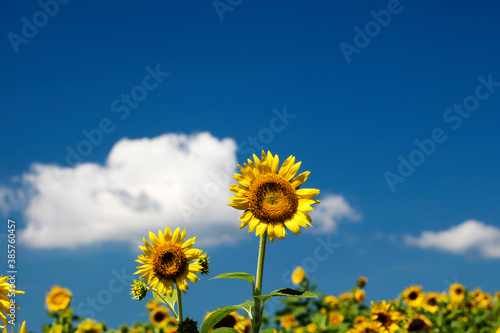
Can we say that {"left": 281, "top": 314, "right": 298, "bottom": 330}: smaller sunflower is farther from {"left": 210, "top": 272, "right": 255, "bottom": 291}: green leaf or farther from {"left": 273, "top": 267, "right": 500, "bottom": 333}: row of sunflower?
{"left": 210, "top": 272, "right": 255, "bottom": 291}: green leaf

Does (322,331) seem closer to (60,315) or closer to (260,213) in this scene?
(60,315)

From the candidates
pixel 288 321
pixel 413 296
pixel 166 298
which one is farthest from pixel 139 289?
pixel 288 321

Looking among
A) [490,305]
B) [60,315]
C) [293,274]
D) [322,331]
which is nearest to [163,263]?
[60,315]

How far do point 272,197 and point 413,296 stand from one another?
7606mm

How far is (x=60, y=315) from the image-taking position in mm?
8320

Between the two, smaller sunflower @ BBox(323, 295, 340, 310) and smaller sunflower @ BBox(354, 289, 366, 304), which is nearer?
smaller sunflower @ BBox(354, 289, 366, 304)

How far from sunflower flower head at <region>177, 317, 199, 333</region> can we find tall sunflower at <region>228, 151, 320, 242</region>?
2.76ft

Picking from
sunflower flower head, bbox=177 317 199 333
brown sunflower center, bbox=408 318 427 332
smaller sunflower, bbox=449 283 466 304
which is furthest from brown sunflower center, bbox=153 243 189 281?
smaller sunflower, bbox=449 283 466 304

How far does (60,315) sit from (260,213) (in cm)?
603

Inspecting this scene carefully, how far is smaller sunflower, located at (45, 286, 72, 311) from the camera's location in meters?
8.61

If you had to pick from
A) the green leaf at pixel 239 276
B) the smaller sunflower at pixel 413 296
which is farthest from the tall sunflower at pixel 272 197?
the smaller sunflower at pixel 413 296

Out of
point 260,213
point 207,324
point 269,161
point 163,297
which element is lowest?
point 207,324

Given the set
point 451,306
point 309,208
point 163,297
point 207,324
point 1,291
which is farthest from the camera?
point 451,306

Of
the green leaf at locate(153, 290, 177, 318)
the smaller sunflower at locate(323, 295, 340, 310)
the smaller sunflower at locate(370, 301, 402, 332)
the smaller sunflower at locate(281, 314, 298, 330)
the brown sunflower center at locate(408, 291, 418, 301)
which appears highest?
the smaller sunflower at locate(323, 295, 340, 310)
